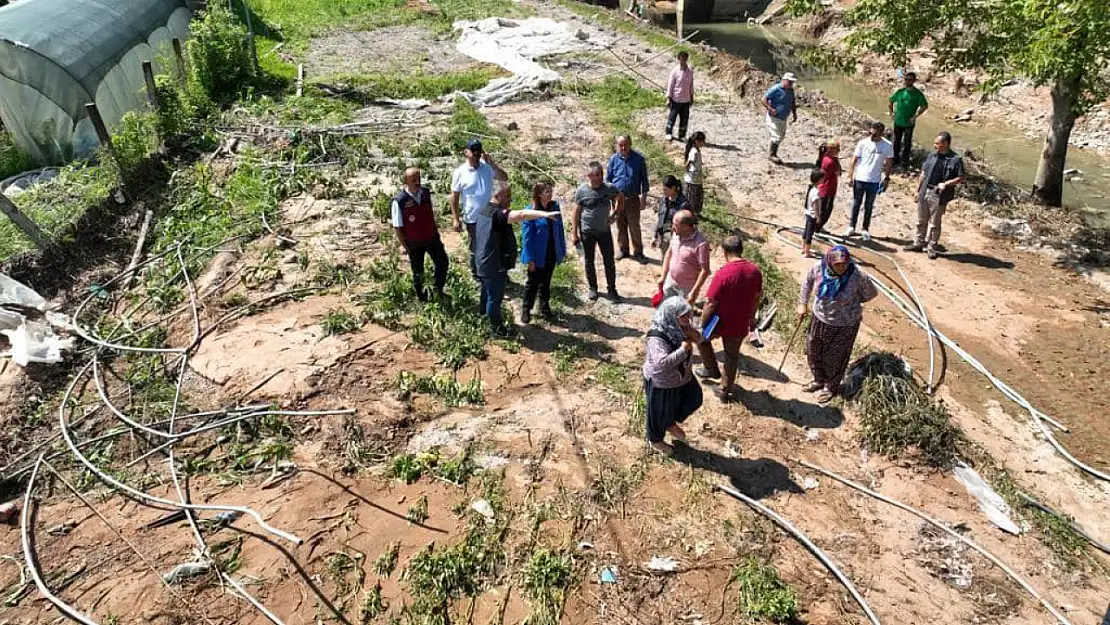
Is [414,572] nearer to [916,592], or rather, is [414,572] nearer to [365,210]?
[916,592]

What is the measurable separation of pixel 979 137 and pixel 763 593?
642 inches

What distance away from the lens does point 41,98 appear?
12.1m

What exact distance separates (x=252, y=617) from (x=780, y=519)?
393 centimetres

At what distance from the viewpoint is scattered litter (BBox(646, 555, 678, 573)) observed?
16.4 ft

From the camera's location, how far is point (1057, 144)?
36.4 feet

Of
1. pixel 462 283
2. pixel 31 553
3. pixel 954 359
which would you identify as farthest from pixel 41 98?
pixel 954 359

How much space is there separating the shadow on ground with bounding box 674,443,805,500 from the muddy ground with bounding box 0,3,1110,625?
0.02 meters

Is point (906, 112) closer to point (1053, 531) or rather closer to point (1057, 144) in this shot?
point (1057, 144)

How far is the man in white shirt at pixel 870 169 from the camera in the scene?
9.44 metres

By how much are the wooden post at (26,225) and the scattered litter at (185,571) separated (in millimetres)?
6157

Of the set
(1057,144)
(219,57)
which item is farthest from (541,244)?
(219,57)

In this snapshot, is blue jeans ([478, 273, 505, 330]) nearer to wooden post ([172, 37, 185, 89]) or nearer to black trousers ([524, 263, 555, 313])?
black trousers ([524, 263, 555, 313])

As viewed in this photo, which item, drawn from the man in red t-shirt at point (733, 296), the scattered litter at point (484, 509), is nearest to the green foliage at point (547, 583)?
the scattered litter at point (484, 509)

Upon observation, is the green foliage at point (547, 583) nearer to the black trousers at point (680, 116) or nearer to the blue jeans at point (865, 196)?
the blue jeans at point (865, 196)
